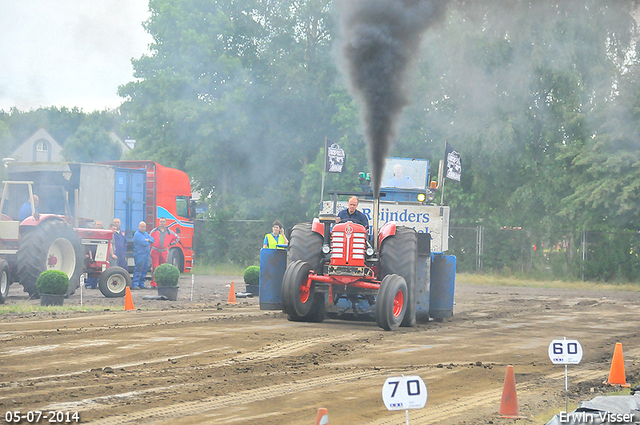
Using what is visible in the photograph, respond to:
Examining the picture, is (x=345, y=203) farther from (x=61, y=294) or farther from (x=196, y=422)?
(x=196, y=422)

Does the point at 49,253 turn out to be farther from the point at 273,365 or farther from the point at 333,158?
the point at 273,365

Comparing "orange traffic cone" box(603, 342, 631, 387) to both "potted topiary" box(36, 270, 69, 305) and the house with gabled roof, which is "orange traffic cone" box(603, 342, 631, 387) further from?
the house with gabled roof

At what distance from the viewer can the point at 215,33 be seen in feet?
110

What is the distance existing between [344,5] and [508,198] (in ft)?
63.8

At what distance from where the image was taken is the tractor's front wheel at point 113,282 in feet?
60.2

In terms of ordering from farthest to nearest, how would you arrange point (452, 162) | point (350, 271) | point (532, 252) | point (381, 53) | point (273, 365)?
point (532, 252) → point (452, 162) → point (381, 53) → point (350, 271) → point (273, 365)

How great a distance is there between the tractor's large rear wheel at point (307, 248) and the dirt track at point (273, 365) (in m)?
0.99

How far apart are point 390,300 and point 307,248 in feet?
5.92

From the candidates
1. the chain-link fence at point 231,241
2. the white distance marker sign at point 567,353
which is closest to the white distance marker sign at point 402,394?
the white distance marker sign at point 567,353

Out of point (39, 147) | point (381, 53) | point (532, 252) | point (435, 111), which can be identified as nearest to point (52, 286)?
point (381, 53)

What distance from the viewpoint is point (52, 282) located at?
615 inches

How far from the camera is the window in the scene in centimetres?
2720

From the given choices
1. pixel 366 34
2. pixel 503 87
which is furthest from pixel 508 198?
pixel 366 34

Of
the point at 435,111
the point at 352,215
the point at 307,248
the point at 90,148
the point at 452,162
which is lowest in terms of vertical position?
the point at 307,248
